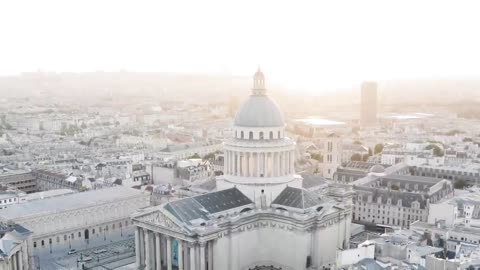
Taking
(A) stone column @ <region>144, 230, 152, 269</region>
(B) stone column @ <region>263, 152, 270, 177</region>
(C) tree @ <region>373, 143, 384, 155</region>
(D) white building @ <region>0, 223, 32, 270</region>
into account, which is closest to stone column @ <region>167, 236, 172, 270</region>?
A: (A) stone column @ <region>144, 230, 152, 269</region>

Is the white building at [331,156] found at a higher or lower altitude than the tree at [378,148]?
higher

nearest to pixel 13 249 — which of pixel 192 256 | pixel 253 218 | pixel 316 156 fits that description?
pixel 192 256

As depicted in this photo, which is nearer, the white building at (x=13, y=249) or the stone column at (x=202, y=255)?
the white building at (x=13, y=249)

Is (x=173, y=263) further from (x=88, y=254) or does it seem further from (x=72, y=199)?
(x=72, y=199)

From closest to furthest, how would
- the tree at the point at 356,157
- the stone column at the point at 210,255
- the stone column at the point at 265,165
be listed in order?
the stone column at the point at 210,255 → the stone column at the point at 265,165 → the tree at the point at 356,157

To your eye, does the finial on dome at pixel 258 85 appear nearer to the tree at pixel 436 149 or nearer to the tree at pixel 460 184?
the tree at pixel 460 184

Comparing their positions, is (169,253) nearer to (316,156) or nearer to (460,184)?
(460,184)

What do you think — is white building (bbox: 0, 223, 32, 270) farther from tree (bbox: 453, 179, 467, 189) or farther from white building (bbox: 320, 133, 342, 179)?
tree (bbox: 453, 179, 467, 189)

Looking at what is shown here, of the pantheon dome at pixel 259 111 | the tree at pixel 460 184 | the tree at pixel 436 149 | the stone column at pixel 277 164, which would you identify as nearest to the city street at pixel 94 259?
the stone column at pixel 277 164
